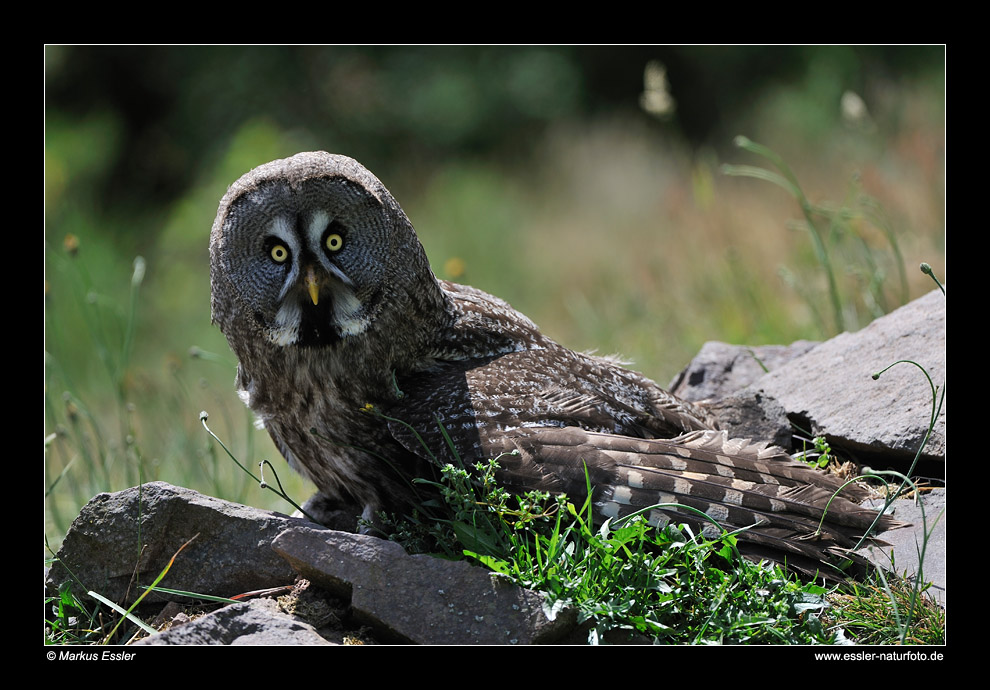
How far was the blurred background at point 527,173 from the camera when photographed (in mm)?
8406

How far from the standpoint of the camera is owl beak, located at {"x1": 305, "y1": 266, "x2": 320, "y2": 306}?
3355 millimetres

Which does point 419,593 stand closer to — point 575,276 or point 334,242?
point 334,242

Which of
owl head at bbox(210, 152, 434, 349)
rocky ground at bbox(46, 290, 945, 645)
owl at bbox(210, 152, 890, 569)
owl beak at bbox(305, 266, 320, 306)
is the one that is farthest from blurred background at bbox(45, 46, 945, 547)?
owl beak at bbox(305, 266, 320, 306)

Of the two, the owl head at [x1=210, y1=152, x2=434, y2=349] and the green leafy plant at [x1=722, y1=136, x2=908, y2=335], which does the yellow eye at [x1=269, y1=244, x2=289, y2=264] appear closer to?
the owl head at [x1=210, y1=152, x2=434, y2=349]

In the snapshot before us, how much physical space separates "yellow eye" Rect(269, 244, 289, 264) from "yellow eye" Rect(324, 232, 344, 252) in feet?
0.53

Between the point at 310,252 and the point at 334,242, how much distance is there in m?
0.11

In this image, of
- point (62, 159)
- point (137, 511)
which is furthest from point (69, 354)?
point (137, 511)

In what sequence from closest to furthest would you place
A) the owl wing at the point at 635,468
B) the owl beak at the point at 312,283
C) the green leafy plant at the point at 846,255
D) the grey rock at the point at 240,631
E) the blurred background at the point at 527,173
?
the grey rock at the point at 240,631 → the owl wing at the point at 635,468 → the owl beak at the point at 312,283 → the green leafy plant at the point at 846,255 → the blurred background at the point at 527,173

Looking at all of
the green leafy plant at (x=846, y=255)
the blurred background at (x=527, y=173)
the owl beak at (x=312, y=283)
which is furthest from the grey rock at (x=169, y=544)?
the green leafy plant at (x=846, y=255)

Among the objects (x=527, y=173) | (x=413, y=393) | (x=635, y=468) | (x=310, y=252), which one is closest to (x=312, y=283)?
(x=310, y=252)

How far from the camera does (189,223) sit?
14.4 meters

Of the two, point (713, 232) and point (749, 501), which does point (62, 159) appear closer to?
point (713, 232)

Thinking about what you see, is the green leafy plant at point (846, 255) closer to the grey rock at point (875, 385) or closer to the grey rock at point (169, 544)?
the grey rock at point (875, 385)

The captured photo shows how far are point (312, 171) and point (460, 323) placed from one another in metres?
0.96
